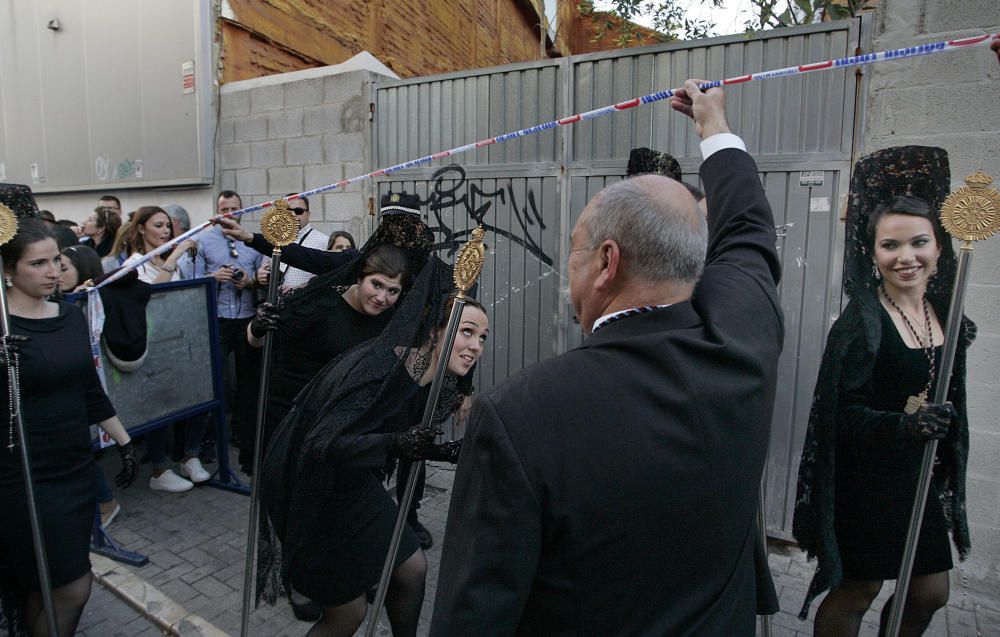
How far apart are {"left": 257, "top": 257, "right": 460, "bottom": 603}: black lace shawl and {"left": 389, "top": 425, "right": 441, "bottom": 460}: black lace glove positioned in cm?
6

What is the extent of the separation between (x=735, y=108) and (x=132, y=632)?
4.59m

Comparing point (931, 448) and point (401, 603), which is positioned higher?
point (931, 448)

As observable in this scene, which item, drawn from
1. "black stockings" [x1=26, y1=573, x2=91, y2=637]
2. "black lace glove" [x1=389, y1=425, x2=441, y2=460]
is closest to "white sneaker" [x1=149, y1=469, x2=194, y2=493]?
"black stockings" [x1=26, y1=573, x2=91, y2=637]

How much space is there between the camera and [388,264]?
3285mm

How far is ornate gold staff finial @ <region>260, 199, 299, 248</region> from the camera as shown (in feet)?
9.90

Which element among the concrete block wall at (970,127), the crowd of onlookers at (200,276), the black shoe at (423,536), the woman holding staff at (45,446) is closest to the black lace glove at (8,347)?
the woman holding staff at (45,446)

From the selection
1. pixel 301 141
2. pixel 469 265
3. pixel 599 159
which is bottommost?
pixel 469 265

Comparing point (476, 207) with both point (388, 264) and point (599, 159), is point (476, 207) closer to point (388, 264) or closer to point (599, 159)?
point (599, 159)

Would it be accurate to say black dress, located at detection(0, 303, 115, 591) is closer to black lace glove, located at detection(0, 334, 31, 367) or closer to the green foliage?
black lace glove, located at detection(0, 334, 31, 367)

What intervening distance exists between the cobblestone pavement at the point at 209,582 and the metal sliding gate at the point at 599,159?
3.03ft

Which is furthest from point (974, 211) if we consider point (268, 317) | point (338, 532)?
point (268, 317)

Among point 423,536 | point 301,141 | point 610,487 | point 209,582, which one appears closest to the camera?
point 610,487

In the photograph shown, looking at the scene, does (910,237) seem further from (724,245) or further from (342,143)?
(342,143)

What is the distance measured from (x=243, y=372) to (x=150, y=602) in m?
2.14
